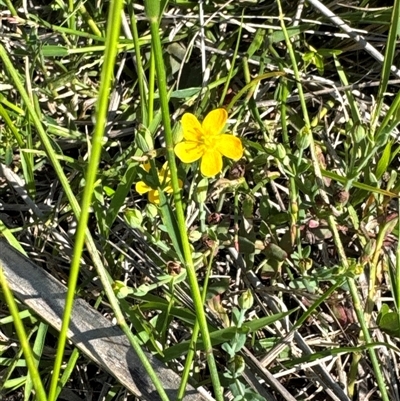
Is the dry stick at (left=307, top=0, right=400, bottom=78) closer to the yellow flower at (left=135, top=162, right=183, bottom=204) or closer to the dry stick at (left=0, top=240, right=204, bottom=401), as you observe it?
the yellow flower at (left=135, top=162, right=183, bottom=204)

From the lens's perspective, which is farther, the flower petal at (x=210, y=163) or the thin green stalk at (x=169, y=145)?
the flower petal at (x=210, y=163)

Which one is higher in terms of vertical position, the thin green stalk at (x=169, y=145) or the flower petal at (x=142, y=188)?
the thin green stalk at (x=169, y=145)

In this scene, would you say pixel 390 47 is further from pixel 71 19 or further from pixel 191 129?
pixel 71 19

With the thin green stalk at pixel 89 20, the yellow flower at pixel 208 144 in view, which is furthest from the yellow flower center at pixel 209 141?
A: the thin green stalk at pixel 89 20

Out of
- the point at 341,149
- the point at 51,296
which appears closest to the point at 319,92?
the point at 341,149

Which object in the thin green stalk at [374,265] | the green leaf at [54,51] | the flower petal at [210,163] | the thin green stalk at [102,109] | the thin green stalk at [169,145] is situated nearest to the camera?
the thin green stalk at [102,109]

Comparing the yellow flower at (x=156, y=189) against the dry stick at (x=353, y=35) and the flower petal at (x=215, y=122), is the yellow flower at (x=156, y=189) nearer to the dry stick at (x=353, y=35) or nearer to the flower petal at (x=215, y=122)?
the flower petal at (x=215, y=122)
